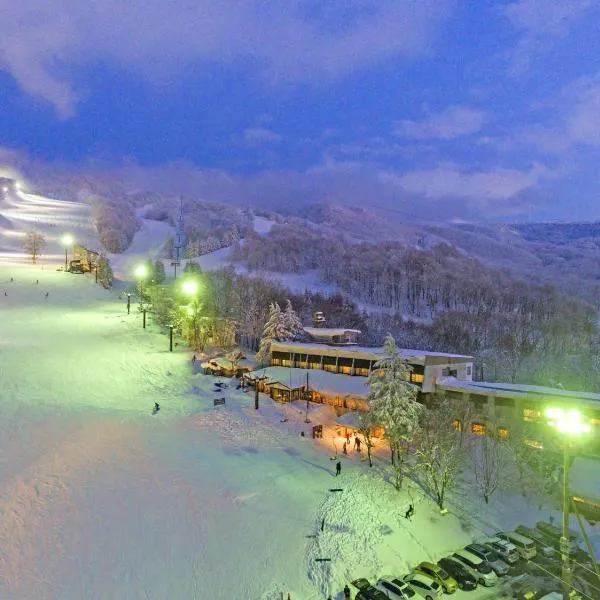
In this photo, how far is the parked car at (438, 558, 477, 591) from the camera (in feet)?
53.8

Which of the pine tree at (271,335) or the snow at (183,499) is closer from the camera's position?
the snow at (183,499)

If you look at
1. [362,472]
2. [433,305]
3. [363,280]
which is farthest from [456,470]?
[363,280]

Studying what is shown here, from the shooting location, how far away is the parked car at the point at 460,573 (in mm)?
16406

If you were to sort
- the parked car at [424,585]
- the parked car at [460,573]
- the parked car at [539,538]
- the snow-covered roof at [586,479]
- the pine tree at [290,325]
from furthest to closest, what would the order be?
the pine tree at [290,325], the snow-covered roof at [586,479], the parked car at [539,538], the parked car at [460,573], the parked car at [424,585]

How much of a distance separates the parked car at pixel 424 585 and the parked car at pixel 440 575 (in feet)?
0.61

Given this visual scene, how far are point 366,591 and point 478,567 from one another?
493 centimetres

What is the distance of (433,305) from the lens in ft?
350

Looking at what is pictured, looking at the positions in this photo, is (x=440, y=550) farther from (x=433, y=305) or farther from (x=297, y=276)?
(x=297, y=276)

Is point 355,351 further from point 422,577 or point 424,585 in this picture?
point 424,585

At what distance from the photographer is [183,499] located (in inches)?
739

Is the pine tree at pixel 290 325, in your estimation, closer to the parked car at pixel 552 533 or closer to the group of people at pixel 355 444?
the group of people at pixel 355 444

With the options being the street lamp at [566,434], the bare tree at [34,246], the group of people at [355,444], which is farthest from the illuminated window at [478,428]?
the bare tree at [34,246]

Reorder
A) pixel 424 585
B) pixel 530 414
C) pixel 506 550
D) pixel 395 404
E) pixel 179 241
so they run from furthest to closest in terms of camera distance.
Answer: pixel 179 241 < pixel 530 414 < pixel 395 404 < pixel 506 550 < pixel 424 585

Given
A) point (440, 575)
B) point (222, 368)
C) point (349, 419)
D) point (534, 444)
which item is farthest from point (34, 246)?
point (440, 575)
